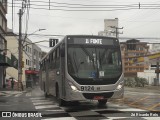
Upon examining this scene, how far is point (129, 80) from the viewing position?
206 ft

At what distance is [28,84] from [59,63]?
4328 cm

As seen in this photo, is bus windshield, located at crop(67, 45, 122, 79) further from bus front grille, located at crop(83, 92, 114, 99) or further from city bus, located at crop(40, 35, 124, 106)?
bus front grille, located at crop(83, 92, 114, 99)

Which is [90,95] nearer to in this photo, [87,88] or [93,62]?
[87,88]

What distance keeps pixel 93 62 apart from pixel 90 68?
33 cm

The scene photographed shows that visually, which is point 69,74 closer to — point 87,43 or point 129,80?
point 87,43

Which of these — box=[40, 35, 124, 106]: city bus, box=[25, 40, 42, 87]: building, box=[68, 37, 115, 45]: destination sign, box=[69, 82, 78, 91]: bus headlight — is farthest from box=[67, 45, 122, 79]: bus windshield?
box=[25, 40, 42, 87]: building

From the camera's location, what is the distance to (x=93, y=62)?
15.7m

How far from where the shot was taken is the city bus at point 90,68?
15406mm

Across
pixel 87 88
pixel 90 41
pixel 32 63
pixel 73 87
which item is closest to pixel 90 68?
pixel 87 88

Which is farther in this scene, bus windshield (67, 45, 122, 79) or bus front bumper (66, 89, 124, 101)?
bus windshield (67, 45, 122, 79)

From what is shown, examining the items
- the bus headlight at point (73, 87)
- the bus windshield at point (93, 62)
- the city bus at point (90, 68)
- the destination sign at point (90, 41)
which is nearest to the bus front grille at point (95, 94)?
the city bus at point (90, 68)

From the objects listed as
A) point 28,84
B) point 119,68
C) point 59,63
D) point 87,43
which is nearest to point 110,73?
point 119,68

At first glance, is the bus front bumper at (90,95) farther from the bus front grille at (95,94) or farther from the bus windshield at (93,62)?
the bus windshield at (93,62)

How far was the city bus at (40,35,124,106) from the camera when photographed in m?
15.4
